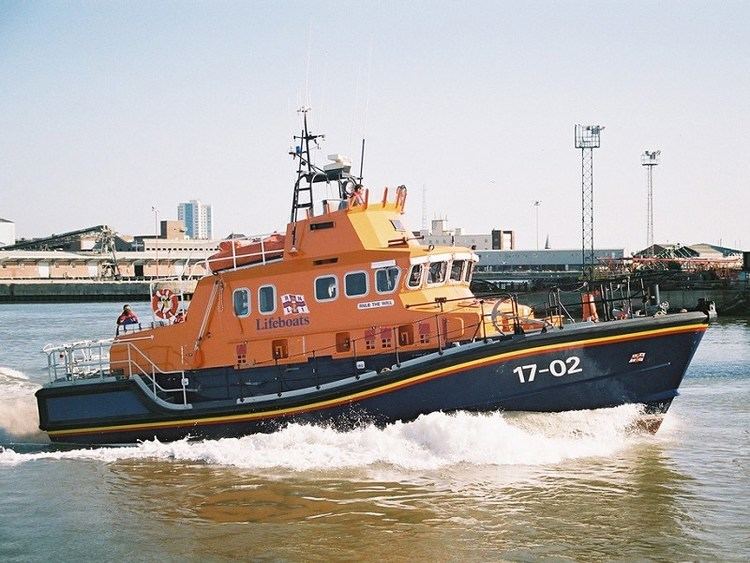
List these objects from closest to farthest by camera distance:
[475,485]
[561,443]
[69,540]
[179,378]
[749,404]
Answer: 1. [69,540]
2. [475,485]
3. [561,443]
4. [179,378]
5. [749,404]

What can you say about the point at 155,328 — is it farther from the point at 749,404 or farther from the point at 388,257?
the point at 749,404

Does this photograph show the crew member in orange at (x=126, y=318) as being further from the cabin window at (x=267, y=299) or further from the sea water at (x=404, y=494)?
the cabin window at (x=267, y=299)

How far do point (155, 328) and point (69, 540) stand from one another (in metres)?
4.68

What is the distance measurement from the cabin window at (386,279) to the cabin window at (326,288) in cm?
62

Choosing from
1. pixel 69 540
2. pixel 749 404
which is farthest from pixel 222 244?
pixel 749 404

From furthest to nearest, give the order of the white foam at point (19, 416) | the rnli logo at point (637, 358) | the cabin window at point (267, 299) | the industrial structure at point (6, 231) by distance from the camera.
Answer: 1. the industrial structure at point (6, 231)
2. the white foam at point (19, 416)
3. the cabin window at point (267, 299)
4. the rnli logo at point (637, 358)

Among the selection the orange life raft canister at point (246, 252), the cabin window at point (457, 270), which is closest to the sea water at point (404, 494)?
the cabin window at point (457, 270)

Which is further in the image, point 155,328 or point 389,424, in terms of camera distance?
point 155,328

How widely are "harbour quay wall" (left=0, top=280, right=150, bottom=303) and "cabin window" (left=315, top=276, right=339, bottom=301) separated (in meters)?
58.5

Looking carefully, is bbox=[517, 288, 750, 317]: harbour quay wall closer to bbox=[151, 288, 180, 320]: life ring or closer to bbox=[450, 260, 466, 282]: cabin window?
bbox=[450, 260, 466, 282]: cabin window

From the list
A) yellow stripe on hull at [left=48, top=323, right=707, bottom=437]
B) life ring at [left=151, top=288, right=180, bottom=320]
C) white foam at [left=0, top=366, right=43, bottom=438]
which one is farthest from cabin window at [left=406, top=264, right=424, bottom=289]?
white foam at [left=0, top=366, right=43, bottom=438]

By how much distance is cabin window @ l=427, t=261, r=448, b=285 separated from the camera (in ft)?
39.3

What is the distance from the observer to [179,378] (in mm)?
12867

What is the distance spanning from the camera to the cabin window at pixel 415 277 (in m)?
11.8
